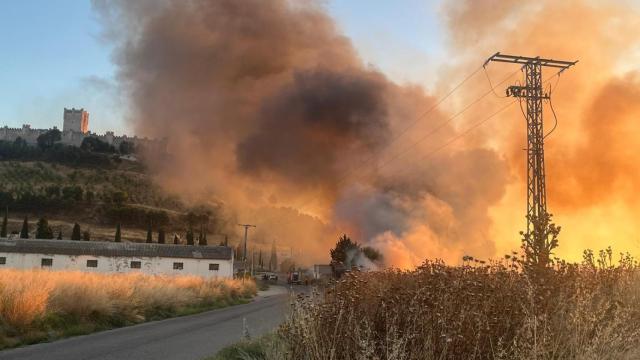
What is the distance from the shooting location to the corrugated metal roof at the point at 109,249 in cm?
7406

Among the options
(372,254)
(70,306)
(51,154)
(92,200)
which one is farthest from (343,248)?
(51,154)

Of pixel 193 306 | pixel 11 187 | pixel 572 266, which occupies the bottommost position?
pixel 193 306

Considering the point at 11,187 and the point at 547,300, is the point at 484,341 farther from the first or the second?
the point at 11,187

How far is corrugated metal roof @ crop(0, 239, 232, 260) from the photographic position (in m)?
74.1

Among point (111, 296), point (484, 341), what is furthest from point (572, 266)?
point (111, 296)

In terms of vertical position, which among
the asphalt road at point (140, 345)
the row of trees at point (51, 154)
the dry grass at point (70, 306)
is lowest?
the asphalt road at point (140, 345)

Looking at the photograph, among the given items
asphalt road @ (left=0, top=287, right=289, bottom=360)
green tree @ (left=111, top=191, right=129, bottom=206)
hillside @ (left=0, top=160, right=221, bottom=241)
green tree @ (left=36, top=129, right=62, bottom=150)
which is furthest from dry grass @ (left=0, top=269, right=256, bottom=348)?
green tree @ (left=36, top=129, right=62, bottom=150)

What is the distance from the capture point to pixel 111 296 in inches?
883

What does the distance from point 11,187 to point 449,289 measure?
15740cm

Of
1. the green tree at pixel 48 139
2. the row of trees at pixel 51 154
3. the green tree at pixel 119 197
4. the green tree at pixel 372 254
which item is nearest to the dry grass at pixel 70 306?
the green tree at pixel 372 254

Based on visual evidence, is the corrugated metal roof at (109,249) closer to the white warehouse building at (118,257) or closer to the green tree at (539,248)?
the white warehouse building at (118,257)

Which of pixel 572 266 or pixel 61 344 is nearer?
pixel 572 266

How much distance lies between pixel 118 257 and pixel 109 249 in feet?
6.55

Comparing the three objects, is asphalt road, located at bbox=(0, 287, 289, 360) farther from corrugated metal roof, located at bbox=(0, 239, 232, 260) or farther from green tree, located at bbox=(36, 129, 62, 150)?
green tree, located at bbox=(36, 129, 62, 150)
